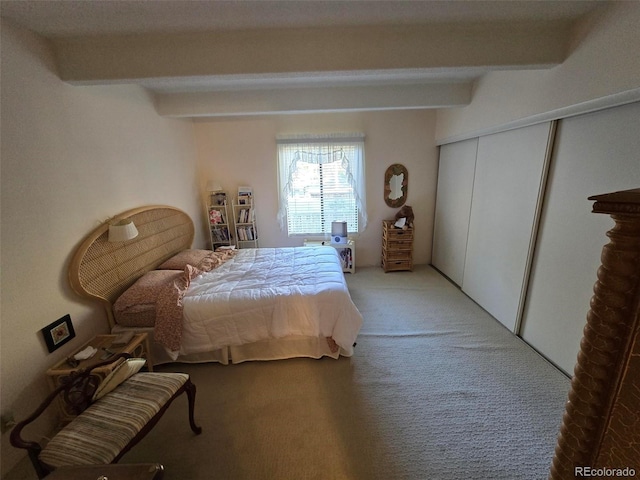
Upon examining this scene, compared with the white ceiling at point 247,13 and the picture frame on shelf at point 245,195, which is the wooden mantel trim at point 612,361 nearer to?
the white ceiling at point 247,13

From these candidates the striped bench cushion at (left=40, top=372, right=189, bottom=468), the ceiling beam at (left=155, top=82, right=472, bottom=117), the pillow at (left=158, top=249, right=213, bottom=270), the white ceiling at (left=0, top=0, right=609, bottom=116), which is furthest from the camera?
the ceiling beam at (left=155, top=82, right=472, bottom=117)

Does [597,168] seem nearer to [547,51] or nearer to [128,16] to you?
[547,51]

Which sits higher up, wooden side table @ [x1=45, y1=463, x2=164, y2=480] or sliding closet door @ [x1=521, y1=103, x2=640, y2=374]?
sliding closet door @ [x1=521, y1=103, x2=640, y2=374]

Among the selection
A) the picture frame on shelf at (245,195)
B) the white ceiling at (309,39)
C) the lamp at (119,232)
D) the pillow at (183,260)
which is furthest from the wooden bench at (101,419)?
the picture frame on shelf at (245,195)

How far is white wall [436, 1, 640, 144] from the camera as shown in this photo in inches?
54.6

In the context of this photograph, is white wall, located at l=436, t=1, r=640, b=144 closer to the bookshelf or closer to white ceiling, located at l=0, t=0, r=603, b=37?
white ceiling, located at l=0, t=0, r=603, b=37

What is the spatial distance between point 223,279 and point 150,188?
4.28ft

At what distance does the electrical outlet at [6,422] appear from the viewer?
4.66 feet

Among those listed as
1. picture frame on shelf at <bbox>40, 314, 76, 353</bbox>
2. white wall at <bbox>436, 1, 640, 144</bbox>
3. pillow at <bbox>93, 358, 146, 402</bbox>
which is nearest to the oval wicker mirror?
white wall at <bbox>436, 1, 640, 144</bbox>

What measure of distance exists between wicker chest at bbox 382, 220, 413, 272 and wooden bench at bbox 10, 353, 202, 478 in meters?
3.05

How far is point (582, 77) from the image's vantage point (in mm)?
1645

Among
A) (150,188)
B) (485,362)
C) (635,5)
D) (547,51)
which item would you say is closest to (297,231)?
(150,188)

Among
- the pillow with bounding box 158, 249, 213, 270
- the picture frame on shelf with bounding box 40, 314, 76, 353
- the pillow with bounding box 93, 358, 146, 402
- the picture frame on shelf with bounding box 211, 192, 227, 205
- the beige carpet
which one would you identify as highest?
the picture frame on shelf with bounding box 211, 192, 227, 205

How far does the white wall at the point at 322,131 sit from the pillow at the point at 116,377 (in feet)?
8.89
